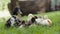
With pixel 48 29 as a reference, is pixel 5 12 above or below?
above

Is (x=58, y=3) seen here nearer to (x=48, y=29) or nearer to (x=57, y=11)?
(x=57, y=11)

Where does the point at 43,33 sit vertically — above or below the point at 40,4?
below

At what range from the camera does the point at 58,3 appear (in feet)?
8.61

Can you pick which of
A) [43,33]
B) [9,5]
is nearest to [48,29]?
[43,33]

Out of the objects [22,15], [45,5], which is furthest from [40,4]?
[22,15]

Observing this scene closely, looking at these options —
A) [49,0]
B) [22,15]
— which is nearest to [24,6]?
[22,15]

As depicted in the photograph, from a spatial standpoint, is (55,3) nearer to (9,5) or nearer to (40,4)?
(40,4)

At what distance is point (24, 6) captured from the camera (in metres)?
2.60

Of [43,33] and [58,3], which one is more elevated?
[58,3]

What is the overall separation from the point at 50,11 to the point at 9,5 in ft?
1.34

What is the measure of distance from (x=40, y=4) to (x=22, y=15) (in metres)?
0.21

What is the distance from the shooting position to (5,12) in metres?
2.56

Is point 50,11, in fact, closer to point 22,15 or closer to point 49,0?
point 49,0

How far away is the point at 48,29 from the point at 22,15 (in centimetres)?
29
